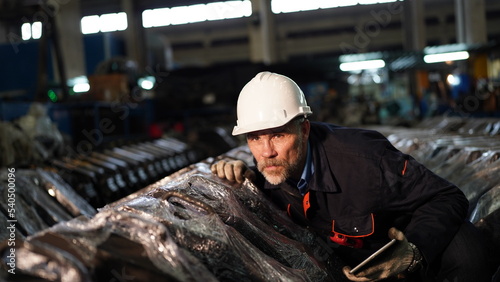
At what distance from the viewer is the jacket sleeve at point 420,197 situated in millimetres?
2188

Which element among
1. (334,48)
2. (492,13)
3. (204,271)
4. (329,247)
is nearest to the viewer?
(204,271)

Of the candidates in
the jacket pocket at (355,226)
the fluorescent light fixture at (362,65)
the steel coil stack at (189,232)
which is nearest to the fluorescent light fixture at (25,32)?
the fluorescent light fixture at (362,65)

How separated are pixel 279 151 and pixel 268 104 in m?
0.24

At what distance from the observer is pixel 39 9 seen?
29.2 feet

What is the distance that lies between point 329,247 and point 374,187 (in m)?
0.39

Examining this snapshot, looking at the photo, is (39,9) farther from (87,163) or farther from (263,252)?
(263,252)

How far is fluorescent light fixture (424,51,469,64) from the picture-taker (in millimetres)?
14008

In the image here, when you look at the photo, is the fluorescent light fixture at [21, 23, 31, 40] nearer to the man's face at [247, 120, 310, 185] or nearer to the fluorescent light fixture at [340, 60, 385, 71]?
the fluorescent light fixture at [340, 60, 385, 71]

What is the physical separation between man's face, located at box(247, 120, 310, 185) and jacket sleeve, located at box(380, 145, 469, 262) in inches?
16.4

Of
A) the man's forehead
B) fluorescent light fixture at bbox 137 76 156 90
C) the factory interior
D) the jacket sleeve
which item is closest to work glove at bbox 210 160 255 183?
the factory interior

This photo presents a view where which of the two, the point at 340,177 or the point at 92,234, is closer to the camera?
the point at 92,234

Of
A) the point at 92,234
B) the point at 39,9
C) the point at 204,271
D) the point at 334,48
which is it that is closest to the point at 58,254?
the point at 92,234

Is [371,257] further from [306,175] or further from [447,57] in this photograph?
[447,57]

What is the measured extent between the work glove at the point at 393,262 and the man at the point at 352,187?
94 millimetres
